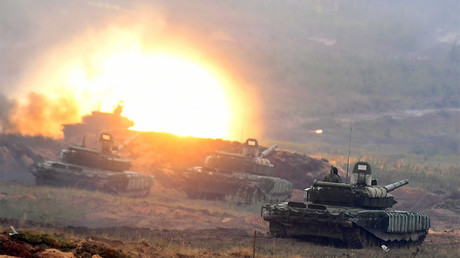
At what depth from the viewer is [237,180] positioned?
40719mm

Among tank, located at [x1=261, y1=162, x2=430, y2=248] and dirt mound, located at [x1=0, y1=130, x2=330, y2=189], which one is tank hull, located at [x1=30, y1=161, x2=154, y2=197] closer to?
dirt mound, located at [x1=0, y1=130, x2=330, y2=189]

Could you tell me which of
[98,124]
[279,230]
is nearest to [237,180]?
[279,230]

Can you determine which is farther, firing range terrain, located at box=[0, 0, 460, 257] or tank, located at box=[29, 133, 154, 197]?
tank, located at box=[29, 133, 154, 197]

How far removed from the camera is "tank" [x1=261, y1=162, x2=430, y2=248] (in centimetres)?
2522

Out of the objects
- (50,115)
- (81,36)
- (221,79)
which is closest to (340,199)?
(50,115)

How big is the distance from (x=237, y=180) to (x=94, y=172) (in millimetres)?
7498

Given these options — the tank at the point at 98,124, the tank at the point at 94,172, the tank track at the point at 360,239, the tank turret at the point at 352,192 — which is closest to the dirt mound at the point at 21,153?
the tank at the point at 98,124

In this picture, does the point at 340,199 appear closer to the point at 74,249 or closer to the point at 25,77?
the point at 74,249

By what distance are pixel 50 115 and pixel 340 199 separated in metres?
30.3

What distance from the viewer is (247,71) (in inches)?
4567

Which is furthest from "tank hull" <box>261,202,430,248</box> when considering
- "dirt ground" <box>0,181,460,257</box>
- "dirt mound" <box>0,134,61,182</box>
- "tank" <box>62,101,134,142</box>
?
"tank" <box>62,101,134,142</box>

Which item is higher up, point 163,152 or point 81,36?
point 81,36

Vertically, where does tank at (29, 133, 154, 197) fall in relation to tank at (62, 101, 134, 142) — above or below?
below

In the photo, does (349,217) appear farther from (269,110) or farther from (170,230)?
(269,110)
